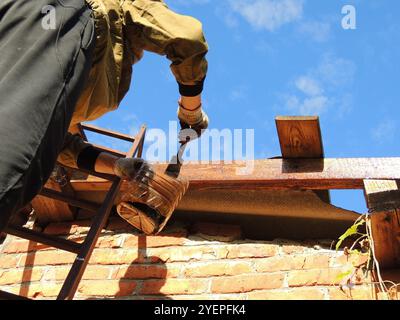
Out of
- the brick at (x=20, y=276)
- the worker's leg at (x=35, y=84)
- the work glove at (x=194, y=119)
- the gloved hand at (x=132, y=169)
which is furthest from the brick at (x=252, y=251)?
the worker's leg at (x=35, y=84)

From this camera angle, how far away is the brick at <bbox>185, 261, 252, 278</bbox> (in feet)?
10.5

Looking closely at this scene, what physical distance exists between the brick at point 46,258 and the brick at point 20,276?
1.9 inches

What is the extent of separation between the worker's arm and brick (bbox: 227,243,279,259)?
913 millimetres

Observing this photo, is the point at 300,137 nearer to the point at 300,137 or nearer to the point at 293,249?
the point at 300,137

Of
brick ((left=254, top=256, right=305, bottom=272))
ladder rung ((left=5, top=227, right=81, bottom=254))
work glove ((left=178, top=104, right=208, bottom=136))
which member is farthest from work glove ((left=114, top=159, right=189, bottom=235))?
brick ((left=254, top=256, right=305, bottom=272))

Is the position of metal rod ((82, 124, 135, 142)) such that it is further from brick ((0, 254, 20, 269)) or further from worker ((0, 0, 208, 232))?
brick ((0, 254, 20, 269))

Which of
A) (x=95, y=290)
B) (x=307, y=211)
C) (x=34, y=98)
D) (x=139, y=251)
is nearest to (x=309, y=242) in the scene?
(x=307, y=211)

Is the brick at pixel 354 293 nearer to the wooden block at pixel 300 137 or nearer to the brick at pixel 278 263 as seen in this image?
the brick at pixel 278 263

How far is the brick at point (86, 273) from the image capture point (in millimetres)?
3305

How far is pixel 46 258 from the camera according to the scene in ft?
11.4

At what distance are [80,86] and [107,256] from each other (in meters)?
1.63

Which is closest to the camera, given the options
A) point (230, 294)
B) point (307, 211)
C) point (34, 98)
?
point (34, 98)

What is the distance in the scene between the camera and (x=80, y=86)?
199 cm

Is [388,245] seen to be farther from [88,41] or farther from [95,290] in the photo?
[88,41]
